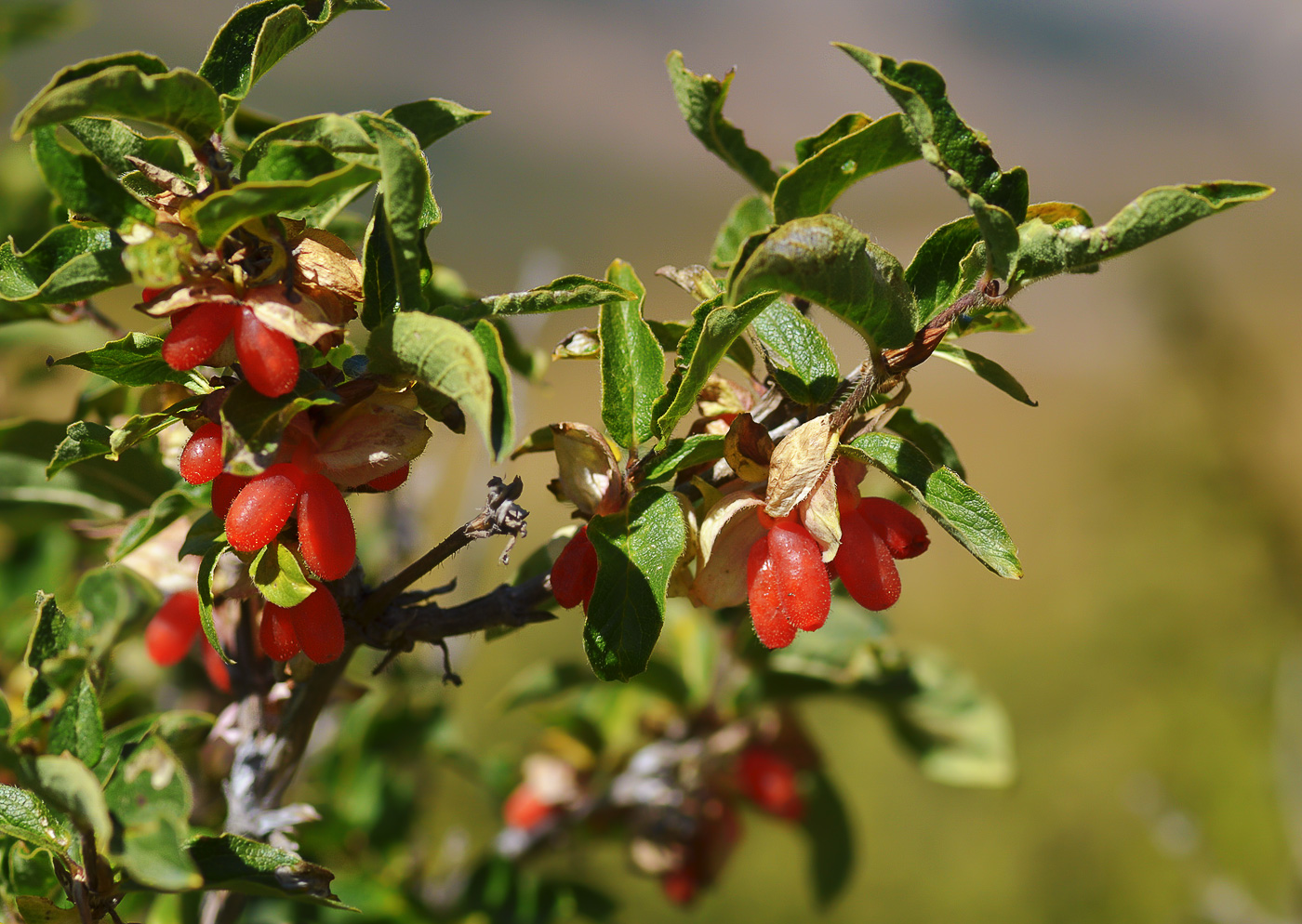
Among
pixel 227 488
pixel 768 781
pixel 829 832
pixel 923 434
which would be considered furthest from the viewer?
pixel 829 832

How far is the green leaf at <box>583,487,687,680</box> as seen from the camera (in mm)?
592

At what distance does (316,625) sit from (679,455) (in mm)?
266

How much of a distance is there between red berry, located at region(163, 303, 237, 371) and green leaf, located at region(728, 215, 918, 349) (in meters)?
0.29

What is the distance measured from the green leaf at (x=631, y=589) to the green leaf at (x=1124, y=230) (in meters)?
0.27

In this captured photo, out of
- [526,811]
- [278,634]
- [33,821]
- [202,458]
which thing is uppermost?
[202,458]

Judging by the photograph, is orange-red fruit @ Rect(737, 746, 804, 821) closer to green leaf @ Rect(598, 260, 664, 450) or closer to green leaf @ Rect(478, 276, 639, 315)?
green leaf @ Rect(598, 260, 664, 450)

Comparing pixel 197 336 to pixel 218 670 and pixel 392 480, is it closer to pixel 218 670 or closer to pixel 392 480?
pixel 392 480

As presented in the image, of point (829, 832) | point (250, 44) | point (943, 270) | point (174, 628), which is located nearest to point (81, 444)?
point (250, 44)

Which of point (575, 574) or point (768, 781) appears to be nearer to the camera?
point (575, 574)

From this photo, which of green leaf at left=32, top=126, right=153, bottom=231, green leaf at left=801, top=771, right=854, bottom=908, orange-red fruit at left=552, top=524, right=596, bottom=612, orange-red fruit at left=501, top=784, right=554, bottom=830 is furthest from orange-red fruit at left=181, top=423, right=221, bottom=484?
green leaf at left=801, top=771, right=854, bottom=908

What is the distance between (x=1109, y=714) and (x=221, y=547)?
389 cm

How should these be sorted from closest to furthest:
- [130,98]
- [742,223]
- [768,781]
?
[130,98] < [742,223] < [768,781]

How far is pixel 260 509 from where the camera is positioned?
0.53m

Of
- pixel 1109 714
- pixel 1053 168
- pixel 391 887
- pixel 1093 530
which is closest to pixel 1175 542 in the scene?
pixel 1093 530
